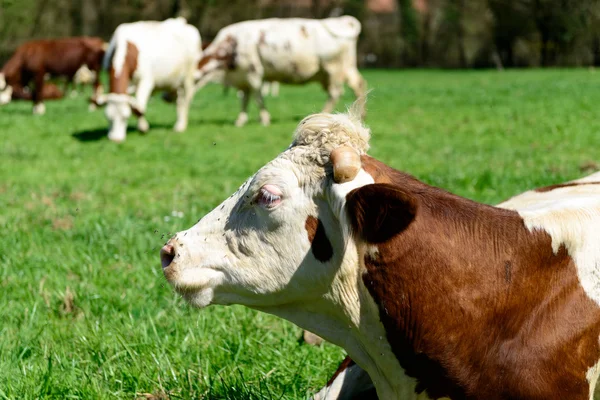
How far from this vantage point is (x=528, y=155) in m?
10.2

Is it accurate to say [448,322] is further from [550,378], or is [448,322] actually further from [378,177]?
[378,177]

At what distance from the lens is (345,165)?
2.74 metres

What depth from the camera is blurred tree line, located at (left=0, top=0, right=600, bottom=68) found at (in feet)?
138

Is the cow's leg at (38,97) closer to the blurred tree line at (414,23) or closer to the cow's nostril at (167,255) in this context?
the cow's nostril at (167,255)

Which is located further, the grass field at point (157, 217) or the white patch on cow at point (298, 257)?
the grass field at point (157, 217)

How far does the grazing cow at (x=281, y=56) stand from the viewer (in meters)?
17.5

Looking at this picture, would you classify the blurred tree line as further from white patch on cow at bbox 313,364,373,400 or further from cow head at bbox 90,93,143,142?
white patch on cow at bbox 313,364,373,400

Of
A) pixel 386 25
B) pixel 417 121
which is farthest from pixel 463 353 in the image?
pixel 386 25

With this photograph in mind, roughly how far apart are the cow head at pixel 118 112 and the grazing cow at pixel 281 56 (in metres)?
2.71

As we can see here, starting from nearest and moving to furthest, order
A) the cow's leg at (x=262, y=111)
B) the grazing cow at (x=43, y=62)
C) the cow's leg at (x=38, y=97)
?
1. the cow's leg at (x=262, y=111)
2. the cow's leg at (x=38, y=97)
3. the grazing cow at (x=43, y=62)

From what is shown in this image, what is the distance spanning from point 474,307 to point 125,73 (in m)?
13.2

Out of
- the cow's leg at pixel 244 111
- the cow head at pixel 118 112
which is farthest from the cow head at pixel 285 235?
the cow's leg at pixel 244 111

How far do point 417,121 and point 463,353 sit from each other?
12747 mm

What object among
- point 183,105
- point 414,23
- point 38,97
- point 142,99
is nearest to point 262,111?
point 183,105
